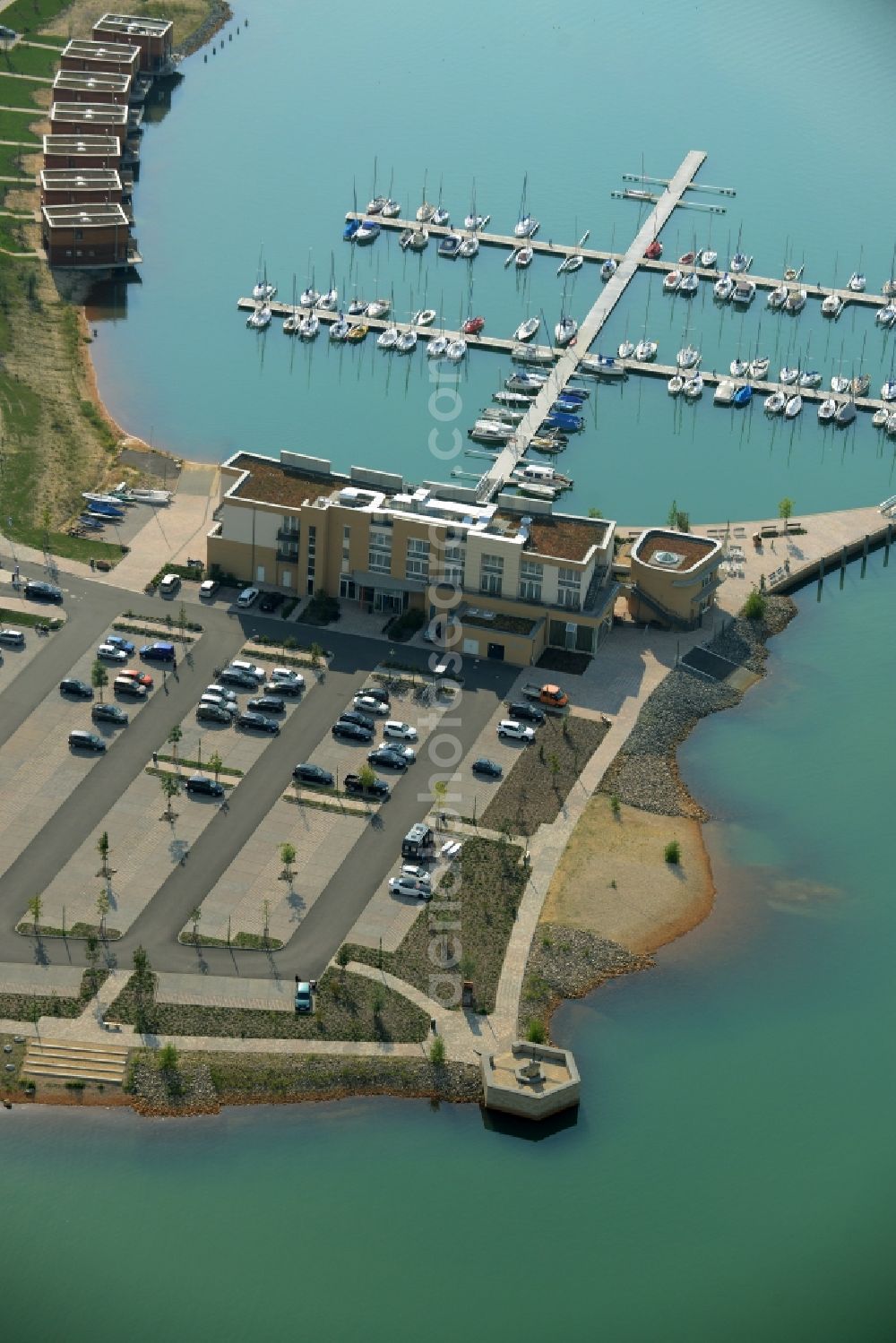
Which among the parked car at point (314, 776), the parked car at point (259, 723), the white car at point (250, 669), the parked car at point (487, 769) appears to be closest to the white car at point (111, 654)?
the white car at point (250, 669)

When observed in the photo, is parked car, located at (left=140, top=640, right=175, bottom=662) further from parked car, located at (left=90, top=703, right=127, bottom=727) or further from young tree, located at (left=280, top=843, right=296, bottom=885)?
young tree, located at (left=280, top=843, right=296, bottom=885)

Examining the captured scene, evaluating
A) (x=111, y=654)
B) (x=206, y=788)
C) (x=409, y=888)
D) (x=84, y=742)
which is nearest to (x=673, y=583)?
(x=409, y=888)

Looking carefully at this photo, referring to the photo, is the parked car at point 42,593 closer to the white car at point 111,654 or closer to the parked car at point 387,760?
the white car at point 111,654

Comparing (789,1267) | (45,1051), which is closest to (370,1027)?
(45,1051)

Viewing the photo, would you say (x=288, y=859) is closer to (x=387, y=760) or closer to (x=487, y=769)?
(x=387, y=760)

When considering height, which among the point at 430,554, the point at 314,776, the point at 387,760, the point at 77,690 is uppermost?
the point at 430,554

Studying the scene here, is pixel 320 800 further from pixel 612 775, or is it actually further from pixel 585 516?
pixel 585 516
